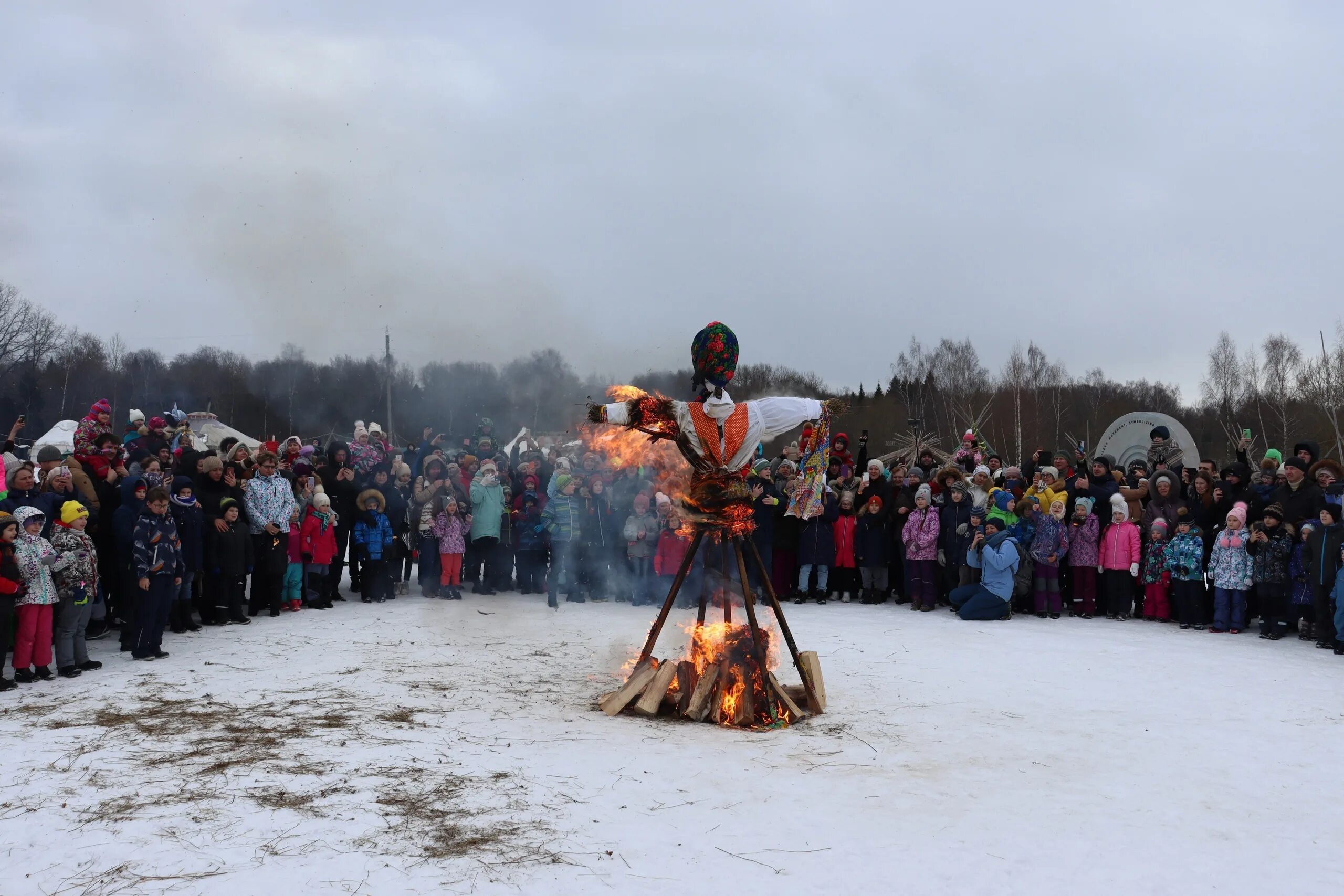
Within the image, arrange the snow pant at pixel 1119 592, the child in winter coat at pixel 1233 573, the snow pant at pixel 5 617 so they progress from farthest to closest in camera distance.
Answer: the snow pant at pixel 1119 592
the child in winter coat at pixel 1233 573
the snow pant at pixel 5 617

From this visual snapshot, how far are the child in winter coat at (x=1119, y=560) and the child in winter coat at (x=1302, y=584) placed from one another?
1.58 metres

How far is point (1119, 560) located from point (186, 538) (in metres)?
10.1

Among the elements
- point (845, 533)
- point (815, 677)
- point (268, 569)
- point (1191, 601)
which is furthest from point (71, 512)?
point (1191, 601)

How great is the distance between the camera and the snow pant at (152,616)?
Answer: 7.87m

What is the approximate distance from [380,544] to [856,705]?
690 cm

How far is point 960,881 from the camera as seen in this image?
386cm

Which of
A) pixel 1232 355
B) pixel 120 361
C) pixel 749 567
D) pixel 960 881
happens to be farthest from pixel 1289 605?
pixel 120 361

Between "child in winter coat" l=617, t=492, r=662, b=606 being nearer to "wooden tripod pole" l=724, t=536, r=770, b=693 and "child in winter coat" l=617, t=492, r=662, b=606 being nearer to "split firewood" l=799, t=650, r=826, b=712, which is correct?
"split firewood" l=799, t=650, r=826, b=712

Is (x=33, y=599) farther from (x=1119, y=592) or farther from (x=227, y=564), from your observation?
(x=1119, y=592)

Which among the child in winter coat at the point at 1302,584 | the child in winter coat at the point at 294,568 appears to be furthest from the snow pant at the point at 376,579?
the child in winter coat at the point at 1302,584

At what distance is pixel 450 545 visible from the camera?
11.8 metres

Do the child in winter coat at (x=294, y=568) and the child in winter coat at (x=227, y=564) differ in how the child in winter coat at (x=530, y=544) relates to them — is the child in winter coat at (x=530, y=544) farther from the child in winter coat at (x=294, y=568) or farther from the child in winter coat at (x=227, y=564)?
the child in winter coat at (x=227, y=564)

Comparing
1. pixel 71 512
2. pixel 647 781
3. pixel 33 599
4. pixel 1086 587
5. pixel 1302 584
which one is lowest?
pixel 647 781

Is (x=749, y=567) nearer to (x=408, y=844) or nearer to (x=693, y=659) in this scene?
(x=693, y=659)
